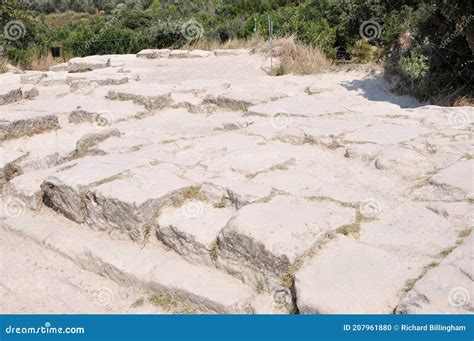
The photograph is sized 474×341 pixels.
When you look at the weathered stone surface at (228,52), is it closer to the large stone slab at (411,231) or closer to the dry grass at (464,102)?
the dry grass at (464,102)

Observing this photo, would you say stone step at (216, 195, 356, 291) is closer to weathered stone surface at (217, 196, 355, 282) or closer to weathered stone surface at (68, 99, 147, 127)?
weathered stone surface at (217, 196, 355, 282)

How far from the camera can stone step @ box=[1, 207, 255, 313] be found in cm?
243

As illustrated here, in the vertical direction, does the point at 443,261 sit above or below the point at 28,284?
above

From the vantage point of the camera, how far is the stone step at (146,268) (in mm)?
2426

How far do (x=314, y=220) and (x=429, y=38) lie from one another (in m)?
4.85

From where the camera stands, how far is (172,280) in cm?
256

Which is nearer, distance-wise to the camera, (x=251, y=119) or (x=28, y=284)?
(x=28, y=284)

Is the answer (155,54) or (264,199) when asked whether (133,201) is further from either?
(155,54)

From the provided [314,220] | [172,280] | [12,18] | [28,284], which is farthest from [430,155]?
[12,18]

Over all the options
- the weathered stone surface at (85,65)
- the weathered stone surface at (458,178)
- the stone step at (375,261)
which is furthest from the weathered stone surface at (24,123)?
the weathered stone surface at (85,65)

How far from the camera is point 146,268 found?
8.86 ft

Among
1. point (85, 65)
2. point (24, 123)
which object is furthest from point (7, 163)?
point (85, 65)

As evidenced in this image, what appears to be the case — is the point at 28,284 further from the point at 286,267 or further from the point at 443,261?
the point at 443,261

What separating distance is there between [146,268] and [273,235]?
746mm
